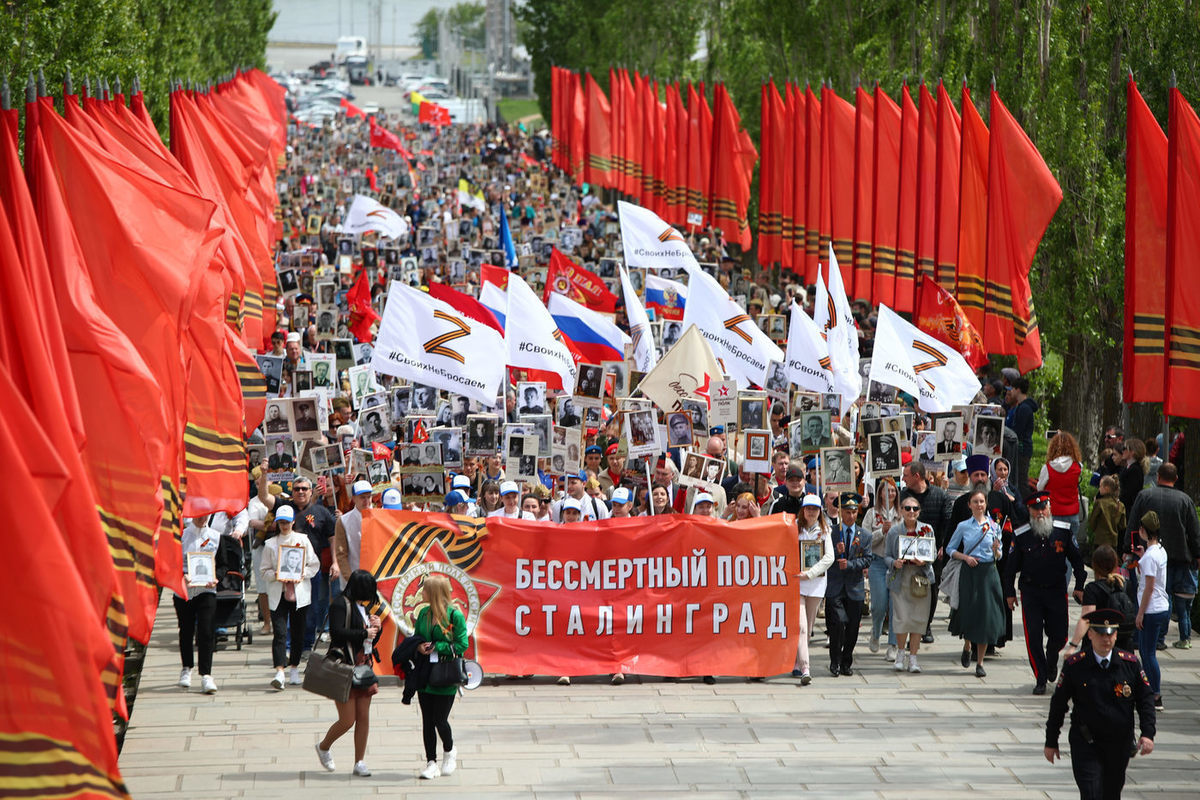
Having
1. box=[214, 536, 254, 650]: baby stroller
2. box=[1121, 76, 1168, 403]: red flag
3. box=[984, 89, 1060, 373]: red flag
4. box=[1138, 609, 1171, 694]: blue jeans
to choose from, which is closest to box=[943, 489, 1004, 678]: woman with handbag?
box=[1138, 609, 1171, 694]: blue jeans

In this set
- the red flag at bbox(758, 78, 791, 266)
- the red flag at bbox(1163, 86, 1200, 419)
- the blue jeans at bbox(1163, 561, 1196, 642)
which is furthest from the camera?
the red flag at bbox(758, 78, 791, 266)

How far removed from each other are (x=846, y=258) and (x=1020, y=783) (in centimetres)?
1714

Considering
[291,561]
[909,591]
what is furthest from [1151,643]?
[291,561]

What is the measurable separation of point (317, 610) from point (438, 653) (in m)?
4.09

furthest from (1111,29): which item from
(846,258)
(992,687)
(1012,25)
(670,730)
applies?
(670,730)

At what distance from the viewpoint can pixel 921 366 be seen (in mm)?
18109

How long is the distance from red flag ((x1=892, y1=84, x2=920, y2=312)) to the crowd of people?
2.10m

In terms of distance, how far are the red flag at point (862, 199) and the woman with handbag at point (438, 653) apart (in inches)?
A: 626

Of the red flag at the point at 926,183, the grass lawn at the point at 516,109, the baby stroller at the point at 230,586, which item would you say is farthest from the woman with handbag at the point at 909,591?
the grass lawn at the point at 516,109

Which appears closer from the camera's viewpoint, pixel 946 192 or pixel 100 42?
pixel 946 192

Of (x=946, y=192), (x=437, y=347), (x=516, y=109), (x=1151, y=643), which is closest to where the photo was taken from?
(x=1151, y=643)

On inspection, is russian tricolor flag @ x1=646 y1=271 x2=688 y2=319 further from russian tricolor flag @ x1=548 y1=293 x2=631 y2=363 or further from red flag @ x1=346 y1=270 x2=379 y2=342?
russian tricolor flag @ x1=548 y1=293 x2=631 y2=363

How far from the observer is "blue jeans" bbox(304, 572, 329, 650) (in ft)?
49.1

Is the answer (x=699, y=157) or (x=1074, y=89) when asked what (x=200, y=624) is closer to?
(x=1074, y=89)
